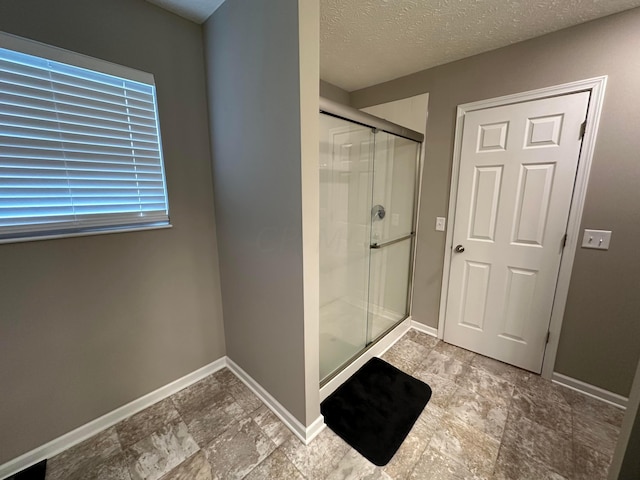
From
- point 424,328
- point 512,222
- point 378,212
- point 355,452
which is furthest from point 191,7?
point 424,328

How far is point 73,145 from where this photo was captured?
1259mm

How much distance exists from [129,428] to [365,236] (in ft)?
6.46

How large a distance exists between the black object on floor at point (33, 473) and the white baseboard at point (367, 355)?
148 cm

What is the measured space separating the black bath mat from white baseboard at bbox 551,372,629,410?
39.3 inches

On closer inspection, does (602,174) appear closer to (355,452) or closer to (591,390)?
(591,390)

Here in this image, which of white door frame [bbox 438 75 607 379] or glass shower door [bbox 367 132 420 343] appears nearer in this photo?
white door frame [bbox 438 75 607 379]

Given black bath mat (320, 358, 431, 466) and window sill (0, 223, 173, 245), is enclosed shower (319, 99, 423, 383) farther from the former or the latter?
window sill (0, 223, 173, 245)

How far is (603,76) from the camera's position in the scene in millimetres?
1483

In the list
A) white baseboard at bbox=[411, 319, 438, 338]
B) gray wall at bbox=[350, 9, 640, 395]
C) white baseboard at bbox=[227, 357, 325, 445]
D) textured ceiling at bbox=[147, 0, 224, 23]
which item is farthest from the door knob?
textured ceiling at bbox=[147, 0, 224, 23]

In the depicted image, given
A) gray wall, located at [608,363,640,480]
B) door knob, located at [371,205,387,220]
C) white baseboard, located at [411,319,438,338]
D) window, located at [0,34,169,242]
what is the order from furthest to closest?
white baseboard, located at [411,319,438,338]
door knob, located at [371,205,387,220]
window, located at [0,34,169,242]
gray wall, located at [608,363,640,480]

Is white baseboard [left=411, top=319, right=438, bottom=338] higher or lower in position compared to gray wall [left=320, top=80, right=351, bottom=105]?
lower

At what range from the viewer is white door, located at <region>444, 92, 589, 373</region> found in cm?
168

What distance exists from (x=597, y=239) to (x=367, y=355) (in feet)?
5.83

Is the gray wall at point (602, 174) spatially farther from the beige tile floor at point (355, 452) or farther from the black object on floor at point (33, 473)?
the black object on floor at point (33, 473)
